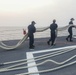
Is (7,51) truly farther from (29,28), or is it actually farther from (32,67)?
(32,67)

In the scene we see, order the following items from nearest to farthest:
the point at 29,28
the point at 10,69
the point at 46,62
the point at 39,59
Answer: the point at 10,69
the point at 46,62
the point at 39,59
the point at 29,28

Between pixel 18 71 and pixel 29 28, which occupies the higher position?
pixel 29 28

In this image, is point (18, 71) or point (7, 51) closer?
point (18, 71)

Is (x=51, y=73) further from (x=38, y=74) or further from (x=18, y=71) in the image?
(x=18, y=71)

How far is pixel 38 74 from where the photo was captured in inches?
421

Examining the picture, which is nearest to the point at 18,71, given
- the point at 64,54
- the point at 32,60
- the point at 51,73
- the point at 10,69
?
the point at 10,69

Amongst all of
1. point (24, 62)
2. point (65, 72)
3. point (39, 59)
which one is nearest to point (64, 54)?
point (39, 59)

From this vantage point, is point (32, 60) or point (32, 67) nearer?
point (32, 67)

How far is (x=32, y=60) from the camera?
44.2ft

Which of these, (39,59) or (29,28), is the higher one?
(29,28)

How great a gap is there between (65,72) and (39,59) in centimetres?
275

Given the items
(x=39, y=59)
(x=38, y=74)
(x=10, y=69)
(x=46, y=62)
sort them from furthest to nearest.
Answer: (x=39, y=59) < (x=46, y=62) < (x=10, y=69) < (x=38, y=74)

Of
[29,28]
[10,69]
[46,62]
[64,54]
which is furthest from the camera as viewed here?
[29,28]

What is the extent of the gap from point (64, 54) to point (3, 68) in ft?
15.3
